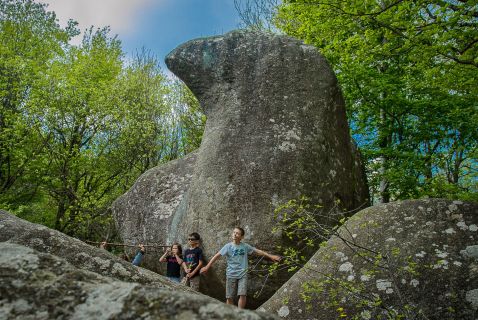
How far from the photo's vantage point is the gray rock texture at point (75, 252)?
301cm

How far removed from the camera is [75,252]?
10.3 ft

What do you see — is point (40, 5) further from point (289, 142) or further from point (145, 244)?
point (289, 142)

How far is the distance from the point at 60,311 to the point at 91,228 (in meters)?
20.5

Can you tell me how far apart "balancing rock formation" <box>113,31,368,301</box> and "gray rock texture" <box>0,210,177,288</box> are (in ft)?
17.7

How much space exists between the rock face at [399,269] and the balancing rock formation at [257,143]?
300 centimetres

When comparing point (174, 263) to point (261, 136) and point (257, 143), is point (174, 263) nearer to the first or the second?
point (257, 143)

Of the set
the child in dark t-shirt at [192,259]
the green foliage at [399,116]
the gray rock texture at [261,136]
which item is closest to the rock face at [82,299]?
the gray rock texture at [261,136]

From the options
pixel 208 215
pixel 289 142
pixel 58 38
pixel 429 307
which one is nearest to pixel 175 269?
pixel 208 215

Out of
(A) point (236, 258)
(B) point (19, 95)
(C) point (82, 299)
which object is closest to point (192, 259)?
(A) point (236, 258)

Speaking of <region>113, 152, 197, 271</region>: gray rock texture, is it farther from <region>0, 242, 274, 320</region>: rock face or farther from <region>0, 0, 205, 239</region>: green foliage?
<region>0, 242, 274, 320</region>: rock face

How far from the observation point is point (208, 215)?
8.87m

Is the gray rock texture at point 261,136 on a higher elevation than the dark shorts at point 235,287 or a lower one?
higher

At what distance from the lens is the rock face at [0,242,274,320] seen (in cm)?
121

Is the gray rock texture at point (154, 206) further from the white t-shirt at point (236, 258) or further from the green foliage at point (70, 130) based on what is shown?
the green foliage at point (70, 130)
